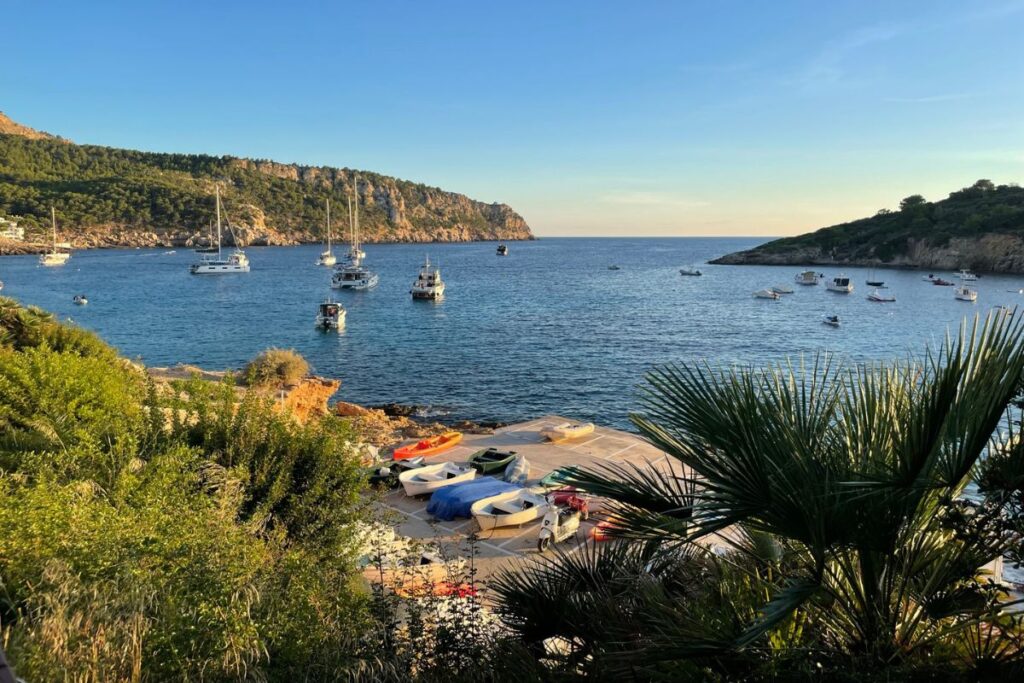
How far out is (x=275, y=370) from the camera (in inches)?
1039

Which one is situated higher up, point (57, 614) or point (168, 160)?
point (168, 160)

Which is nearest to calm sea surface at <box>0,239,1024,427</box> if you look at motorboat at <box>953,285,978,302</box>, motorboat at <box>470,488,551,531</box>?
motorboat at <box>953,285,978,302</box>

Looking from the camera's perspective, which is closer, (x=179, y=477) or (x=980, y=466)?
(x=980, y=466)

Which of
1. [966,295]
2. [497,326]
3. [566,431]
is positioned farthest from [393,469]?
[966,295]

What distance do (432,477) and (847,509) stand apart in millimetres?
13773

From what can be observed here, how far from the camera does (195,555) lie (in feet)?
17.8

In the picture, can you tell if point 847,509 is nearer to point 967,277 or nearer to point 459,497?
point 459,497

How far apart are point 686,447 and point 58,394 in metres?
10.5

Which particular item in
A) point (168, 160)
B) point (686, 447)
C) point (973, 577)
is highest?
point (168, 160)

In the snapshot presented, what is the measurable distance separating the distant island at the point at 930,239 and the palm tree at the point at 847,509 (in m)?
117

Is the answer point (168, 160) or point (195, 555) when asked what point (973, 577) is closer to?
point (195, 555)

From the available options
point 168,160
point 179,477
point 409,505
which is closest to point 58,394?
point 179,477

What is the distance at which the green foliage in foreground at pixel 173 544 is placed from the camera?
4465 mm

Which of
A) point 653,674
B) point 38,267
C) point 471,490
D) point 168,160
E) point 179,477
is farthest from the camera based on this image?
point 168,160
